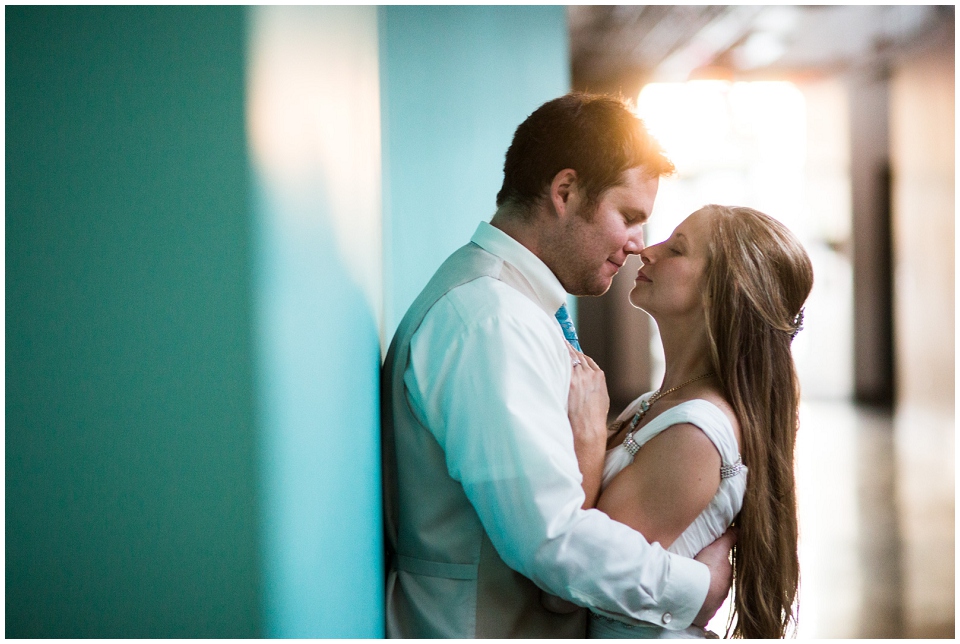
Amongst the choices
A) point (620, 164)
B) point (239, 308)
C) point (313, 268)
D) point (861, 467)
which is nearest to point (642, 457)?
point (620, 164)

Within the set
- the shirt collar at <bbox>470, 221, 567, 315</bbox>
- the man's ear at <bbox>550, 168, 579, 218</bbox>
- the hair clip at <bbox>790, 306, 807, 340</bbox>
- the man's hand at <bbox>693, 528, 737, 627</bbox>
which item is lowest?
the man's hand at <bbox>693, 528, 737, 627</bbox>

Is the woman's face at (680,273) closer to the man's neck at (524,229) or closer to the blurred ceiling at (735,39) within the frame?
the man's neck at (524,229)

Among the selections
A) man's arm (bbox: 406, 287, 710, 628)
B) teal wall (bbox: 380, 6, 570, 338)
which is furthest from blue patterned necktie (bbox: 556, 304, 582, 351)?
teal wall (bbox: 380, 6, 570, 338)

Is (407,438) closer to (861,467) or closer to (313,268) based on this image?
(313,268)

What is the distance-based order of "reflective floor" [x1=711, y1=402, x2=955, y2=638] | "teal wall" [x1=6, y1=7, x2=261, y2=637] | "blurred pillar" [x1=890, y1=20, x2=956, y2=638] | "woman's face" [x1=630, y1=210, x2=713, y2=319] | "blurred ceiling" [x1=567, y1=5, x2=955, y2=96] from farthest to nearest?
"blurred pillar" [x1=890, y1=20, x2=956, y2=638], "blurred ceiling" [x1=567, y1=5, x2=955, y2=96], "reflective floor" [x1=711, y1=402, x2=955, y2=638], "woman's face" [x1=630, y1=210, x2=713, y2=319], "teal wall" [x1=6, y1=7, x2=261, y2=637]

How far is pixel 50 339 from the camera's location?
0.48 metres

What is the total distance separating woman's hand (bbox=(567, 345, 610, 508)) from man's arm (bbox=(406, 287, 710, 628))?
0.14 metres

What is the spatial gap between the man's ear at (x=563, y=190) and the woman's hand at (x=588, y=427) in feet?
1.10

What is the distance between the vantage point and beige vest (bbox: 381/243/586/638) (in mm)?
1234

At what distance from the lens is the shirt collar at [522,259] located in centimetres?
139

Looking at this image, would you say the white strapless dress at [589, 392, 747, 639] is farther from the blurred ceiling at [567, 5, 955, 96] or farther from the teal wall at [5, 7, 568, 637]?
the blurred ceiling at [567, 5, 955, 96]

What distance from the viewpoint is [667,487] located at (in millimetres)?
1296

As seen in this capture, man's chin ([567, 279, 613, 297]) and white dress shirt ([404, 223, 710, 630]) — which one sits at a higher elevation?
man's chin ([567, 279, 613, 297])

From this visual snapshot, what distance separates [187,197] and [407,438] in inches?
33.1
